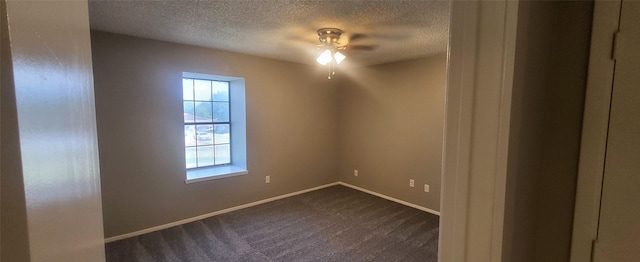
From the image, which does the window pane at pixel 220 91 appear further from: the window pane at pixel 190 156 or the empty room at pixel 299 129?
the window pane at pixel 190 156

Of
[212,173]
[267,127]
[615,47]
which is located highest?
[615,47]

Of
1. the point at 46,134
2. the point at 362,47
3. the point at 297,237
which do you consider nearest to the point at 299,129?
the point at 362,47

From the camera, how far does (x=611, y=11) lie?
0.51 m

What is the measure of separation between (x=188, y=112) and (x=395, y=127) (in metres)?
2.95

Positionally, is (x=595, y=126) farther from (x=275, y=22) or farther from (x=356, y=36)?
(x=356, y=36)

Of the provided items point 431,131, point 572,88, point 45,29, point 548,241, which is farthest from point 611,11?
point 431,131

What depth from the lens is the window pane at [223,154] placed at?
3.98 metres

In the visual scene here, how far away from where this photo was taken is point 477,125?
540 millimetres

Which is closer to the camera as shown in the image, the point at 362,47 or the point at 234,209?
the point at 362,47

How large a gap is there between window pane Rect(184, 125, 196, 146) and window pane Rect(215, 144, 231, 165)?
0.37 m

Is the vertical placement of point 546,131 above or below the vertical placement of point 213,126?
above

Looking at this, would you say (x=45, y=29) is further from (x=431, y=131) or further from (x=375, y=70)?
(x=375, y=70)

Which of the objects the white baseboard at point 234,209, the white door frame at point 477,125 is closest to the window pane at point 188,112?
the white baseboard at point 234,209

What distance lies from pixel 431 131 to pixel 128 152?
368cm
